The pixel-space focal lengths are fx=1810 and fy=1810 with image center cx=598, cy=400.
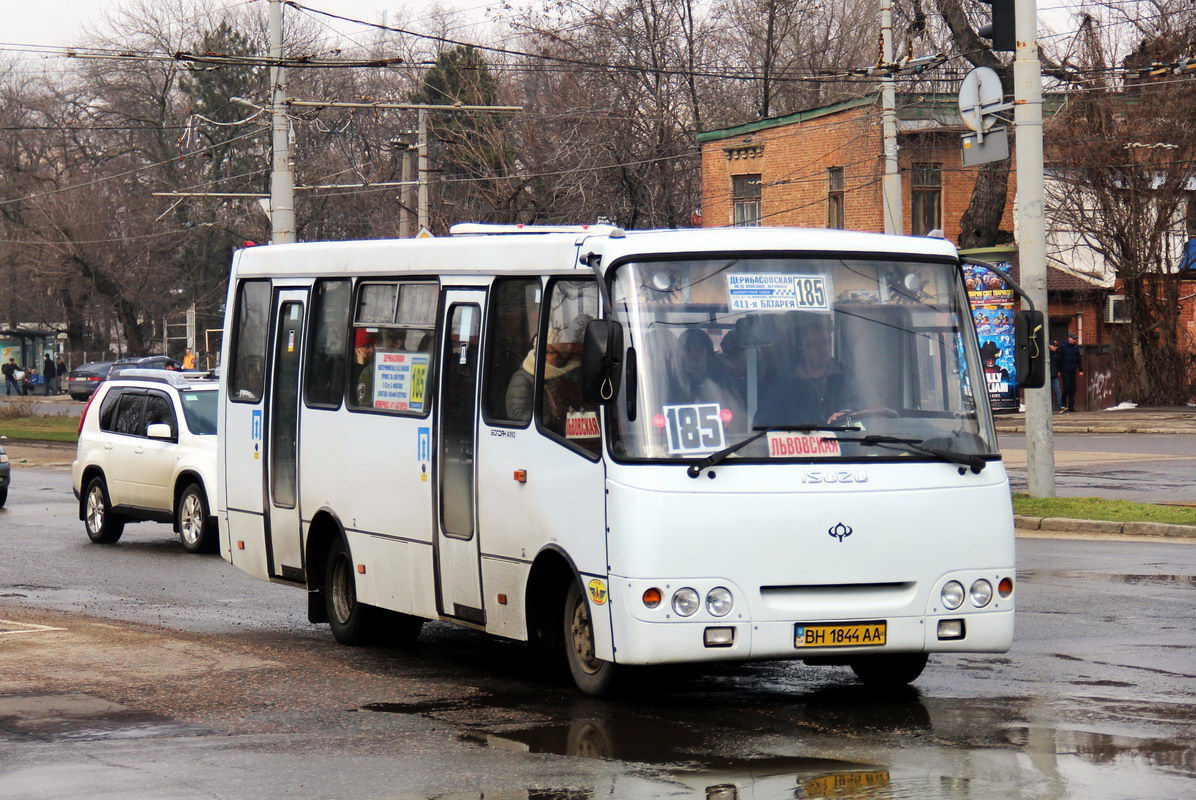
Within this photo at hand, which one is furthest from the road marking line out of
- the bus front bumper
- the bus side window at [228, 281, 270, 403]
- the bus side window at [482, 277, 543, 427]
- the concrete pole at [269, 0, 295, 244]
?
the concrete pole at [269, 0, 295, 244]

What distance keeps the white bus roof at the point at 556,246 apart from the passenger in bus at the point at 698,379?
51cm

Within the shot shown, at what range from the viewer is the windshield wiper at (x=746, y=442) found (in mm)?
8578

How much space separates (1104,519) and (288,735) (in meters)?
12.2

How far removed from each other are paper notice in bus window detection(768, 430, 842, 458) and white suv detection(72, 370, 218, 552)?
11.1 m

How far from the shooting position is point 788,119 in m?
46.5

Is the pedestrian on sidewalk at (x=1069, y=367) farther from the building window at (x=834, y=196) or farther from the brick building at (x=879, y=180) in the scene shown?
the building window at (x=834, y=196)

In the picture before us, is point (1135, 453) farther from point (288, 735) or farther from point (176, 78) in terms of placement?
point (176, 78)

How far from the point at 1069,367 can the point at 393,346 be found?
1274 inches

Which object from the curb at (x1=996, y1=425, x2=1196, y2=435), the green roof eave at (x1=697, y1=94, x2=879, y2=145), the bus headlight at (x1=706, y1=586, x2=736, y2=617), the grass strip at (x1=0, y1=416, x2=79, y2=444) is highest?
the green roof eave at (x1=697, y1=94, x2=879, y2=145)

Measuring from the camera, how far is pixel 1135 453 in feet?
95.6

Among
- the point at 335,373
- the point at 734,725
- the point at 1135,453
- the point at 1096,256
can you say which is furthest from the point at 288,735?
the point at 1096,256

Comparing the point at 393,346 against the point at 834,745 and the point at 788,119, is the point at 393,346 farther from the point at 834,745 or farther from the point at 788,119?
the point at 788,119

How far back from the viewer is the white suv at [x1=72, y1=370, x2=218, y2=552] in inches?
749

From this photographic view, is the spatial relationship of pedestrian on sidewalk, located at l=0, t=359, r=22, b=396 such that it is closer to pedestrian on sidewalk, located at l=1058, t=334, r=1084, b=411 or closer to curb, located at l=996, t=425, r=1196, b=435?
pedestrian on sidewalk, located at l=1058, t=334, r=1084, b=411
